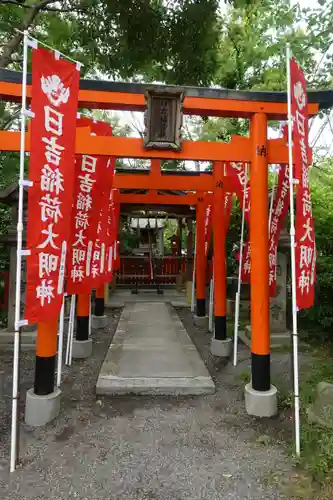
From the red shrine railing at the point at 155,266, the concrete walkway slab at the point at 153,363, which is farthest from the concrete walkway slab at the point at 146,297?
the concrete walkway slab at the point at 153,363

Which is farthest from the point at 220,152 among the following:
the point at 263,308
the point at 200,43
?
the point at 200,43

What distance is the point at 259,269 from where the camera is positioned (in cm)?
459

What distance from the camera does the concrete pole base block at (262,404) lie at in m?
4.42

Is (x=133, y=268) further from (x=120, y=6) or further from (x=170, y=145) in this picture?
(x=170, y=145)

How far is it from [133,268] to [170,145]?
12.7 m

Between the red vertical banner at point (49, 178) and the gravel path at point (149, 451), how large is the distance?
55.4 inches

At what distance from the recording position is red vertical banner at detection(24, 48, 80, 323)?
354 cm

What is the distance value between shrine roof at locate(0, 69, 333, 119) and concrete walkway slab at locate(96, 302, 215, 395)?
3930 mm

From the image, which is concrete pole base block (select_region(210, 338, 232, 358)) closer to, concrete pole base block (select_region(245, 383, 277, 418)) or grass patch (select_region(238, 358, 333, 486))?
grass patch (select_region(238, 358, 333, 486))

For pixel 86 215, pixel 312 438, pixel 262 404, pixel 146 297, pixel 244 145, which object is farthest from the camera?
pixel 146 297

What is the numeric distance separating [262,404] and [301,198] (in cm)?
261

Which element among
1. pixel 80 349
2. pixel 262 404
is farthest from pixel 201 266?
pixel 262 404

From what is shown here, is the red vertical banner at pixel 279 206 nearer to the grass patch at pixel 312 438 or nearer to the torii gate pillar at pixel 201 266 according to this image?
the grass patch at pixel 312 438

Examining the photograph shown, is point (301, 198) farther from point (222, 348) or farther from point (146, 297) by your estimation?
point (146, 297)
